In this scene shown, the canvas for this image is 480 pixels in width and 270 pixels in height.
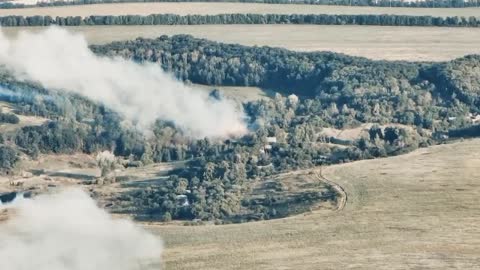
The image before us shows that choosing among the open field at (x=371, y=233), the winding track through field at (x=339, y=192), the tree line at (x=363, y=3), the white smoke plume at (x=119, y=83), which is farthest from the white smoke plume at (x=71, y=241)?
the tree line at (x=363, y=3)

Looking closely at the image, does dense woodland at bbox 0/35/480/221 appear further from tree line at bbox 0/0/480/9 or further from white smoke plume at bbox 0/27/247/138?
tree line at bbox 0/0/480/9

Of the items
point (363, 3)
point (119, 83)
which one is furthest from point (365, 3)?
point (119, 83)

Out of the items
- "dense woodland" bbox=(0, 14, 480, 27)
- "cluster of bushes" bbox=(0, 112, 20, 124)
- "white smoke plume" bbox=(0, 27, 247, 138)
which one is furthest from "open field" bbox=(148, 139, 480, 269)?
"dense woodland" bbox=(0, 14, 480, 27)

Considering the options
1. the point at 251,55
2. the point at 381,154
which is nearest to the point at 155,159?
the point at 381,154

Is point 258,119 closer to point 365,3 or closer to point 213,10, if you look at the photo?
point 213,10

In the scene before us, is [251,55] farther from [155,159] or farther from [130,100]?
[155,159]
